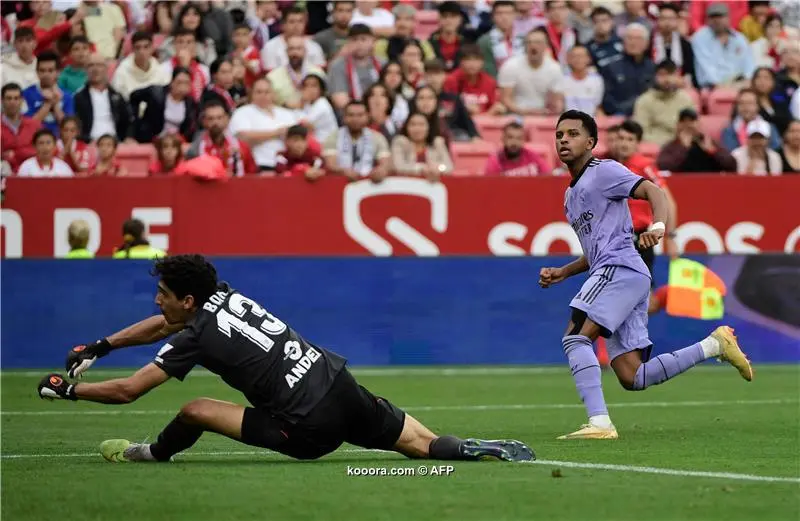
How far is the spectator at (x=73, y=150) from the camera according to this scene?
18828mm

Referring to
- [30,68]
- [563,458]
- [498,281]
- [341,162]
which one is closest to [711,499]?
[563,458]

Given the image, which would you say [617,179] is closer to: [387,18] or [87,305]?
[87,305]

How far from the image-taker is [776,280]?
17.5 meters

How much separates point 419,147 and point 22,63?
5472 millimetres

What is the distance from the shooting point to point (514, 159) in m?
19.1

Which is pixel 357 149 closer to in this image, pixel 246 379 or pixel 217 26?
pixel 217 26

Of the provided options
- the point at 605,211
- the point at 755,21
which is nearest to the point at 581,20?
the point at 755,21

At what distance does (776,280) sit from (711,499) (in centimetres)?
1080

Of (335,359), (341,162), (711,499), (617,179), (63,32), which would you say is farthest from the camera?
(63,32)

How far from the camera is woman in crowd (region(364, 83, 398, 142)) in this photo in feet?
63.6

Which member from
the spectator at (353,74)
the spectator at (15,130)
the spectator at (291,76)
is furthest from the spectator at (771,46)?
the spectator at (15,130)

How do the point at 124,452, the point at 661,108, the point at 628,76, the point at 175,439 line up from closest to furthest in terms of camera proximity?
the point at 175,439 → the point at 124,452 → the point at 661,108 → the point at 628,76

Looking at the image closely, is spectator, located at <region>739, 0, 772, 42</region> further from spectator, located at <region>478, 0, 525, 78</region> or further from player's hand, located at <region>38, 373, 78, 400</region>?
player's hand, located at <region>38, 373, 78, 400</region>

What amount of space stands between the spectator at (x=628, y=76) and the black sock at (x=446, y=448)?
13317 millimetres
